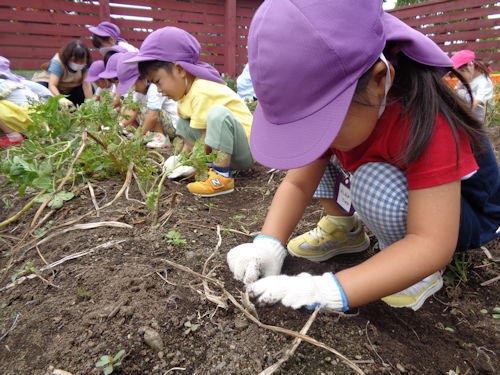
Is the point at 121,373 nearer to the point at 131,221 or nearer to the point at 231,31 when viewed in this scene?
the point at 131,221

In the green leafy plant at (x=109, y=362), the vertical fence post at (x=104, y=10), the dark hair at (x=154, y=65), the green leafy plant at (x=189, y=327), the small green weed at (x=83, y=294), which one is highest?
the vertical fence post at (x=104, y=10)

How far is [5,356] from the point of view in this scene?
2.93 feet

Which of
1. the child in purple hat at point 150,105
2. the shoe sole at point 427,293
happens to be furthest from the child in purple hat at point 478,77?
the child in purple hat at point 150,105

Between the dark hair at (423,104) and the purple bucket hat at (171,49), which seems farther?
the purple bucket hat at (171,49)

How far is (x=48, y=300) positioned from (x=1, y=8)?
8129 millimetres

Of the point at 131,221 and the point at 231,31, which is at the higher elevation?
the point at 231,31

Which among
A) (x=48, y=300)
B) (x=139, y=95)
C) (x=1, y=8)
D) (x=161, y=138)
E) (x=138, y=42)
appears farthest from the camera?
(x=138, y=42)

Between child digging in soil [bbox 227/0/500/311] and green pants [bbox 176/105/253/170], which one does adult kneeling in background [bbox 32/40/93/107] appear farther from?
child digging in soil [bbox 227/0/500/311]

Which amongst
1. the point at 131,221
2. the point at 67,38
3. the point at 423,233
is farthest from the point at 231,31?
the point at 423,233

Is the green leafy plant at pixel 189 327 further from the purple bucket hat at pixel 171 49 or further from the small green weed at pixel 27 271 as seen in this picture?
the purple bucket hat at pixel 171 49

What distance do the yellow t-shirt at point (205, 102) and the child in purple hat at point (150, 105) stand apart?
52cm

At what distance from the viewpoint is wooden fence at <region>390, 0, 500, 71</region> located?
20.7ft

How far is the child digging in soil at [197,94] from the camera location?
88.6 inches

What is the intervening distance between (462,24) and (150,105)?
700cm
